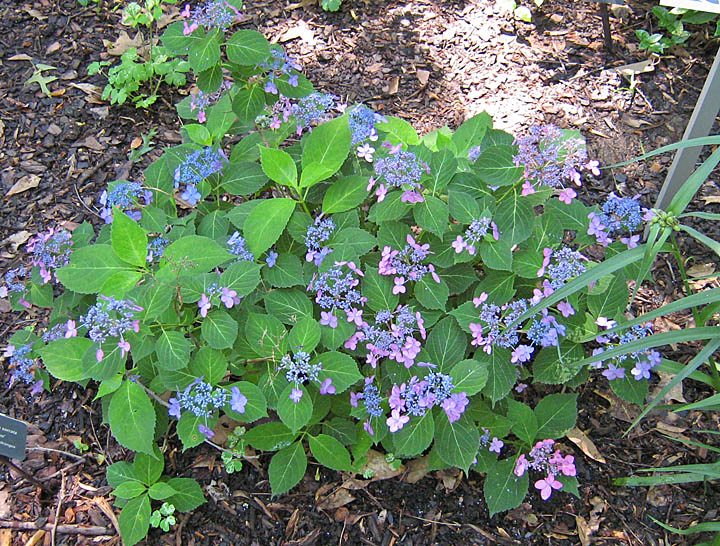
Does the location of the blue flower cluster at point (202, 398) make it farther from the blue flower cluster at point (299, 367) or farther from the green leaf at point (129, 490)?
the green leaf at point (129, 490)

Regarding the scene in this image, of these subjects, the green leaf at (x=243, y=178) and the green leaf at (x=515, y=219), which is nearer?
the green leaf at (x=515, y=219)

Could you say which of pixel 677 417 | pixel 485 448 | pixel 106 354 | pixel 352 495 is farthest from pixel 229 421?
pixel 677 417

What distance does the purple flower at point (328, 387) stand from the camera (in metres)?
1.86

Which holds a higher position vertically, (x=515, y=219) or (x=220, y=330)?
(x=515, y=219)

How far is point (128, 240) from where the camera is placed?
178 centimetres

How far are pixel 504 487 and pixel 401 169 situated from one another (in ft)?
3.47

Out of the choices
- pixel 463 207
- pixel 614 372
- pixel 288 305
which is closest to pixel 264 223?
pixel 288 305

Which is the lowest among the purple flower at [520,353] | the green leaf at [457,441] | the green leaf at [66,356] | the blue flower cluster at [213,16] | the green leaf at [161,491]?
the green leaf at [161,491]

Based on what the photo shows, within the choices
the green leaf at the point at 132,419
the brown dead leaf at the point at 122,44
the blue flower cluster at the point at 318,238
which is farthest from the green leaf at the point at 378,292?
the brown dead leaf at the point at 122,44

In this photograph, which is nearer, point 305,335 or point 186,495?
point 305,335

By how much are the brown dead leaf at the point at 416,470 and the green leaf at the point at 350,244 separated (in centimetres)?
81

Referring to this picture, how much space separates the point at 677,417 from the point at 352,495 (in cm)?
125

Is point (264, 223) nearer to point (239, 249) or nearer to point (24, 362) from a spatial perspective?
point (239, 249)

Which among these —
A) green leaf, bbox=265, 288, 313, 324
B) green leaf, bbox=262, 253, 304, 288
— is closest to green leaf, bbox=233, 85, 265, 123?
green leaf, bbox=262, 253, 304, 288
